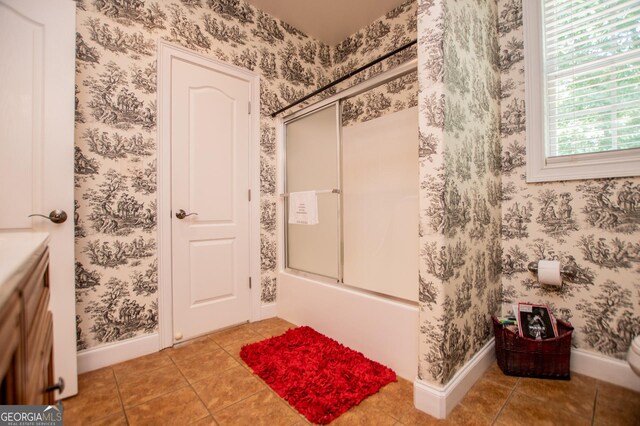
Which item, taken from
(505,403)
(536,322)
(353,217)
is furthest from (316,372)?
(353,217)

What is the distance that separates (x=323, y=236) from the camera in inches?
91.4

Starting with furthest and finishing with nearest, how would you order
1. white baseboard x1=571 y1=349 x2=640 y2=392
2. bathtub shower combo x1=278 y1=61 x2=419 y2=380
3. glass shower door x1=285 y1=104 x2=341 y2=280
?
glass shower door x1=285 y1=104 x2=341 y2=280, bathtub shower combo x1=278 y1=61 x2=419 y2=380, white baseboard x1=571 y1=349 x2=640 y2=392

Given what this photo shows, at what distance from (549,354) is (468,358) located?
443mm

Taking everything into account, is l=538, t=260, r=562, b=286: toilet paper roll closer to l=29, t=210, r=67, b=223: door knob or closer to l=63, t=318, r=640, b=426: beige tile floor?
l=63, t=318, r=640, b=426: beige tile floor

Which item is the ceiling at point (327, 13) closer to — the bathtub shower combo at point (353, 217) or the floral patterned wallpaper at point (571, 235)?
the bathtub shower combo at point (353, 217)

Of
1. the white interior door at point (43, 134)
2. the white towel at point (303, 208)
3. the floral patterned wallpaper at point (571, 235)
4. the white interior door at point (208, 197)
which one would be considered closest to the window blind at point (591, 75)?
the floral patterned wallpaper at point (571, 235)

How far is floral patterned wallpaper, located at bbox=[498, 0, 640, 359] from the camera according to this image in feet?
4.85

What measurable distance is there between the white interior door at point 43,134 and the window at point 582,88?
260cm

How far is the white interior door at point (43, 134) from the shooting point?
1.35 metres

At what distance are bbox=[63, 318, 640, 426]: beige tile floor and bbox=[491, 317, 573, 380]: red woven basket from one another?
5 centimetres

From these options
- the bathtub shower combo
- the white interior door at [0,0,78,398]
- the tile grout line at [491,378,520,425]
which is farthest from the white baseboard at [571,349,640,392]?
the white interior door at [0,0,78,398]

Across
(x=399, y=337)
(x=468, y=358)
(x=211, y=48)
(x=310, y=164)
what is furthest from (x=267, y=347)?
(x=211, y=48)

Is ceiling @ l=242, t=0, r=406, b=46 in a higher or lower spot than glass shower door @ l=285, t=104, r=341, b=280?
higher

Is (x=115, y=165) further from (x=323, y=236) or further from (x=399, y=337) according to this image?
(x=399, y=337)
